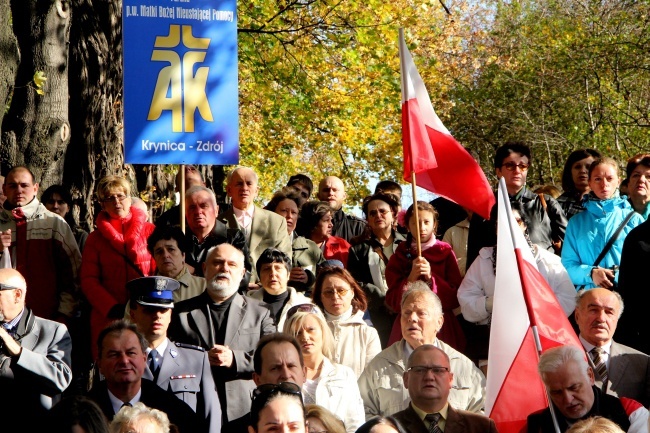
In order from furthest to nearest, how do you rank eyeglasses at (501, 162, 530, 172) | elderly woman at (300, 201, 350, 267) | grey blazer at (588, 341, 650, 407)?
elderly woman at (300, 201, 350, 267)
eyeglasses at (501, 162, 530, 172)
grey blazer at (588, 341, 650, 407)

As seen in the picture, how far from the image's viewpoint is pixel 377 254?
10.9m

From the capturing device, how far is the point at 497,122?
25938 millimetres

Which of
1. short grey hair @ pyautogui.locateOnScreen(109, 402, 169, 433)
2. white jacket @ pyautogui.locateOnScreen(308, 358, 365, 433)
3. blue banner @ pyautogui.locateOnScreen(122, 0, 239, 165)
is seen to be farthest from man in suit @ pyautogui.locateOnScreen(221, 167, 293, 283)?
short grey hair @ pyautogui.locateOnScreen(109, 402, 169, 433)

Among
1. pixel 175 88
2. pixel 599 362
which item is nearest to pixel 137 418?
pixel 599 362

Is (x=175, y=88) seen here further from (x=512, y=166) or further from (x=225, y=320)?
(x=512, y=166)

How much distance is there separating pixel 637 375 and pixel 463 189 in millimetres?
2231

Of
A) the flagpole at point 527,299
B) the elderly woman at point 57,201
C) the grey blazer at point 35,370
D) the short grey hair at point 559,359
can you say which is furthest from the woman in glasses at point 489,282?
the elderly woman at point 57,201

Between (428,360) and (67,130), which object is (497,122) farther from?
(428,360)

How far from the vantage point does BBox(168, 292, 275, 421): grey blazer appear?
8398 millimetres

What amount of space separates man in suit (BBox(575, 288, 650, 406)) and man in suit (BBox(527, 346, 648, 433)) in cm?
97

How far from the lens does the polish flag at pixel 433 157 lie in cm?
1004

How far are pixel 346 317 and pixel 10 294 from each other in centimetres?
254

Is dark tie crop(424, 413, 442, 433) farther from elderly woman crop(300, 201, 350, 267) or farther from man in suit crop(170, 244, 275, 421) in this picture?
elderly woman crop(300, 201, 350, 267)

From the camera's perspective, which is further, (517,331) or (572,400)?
(517,331)
